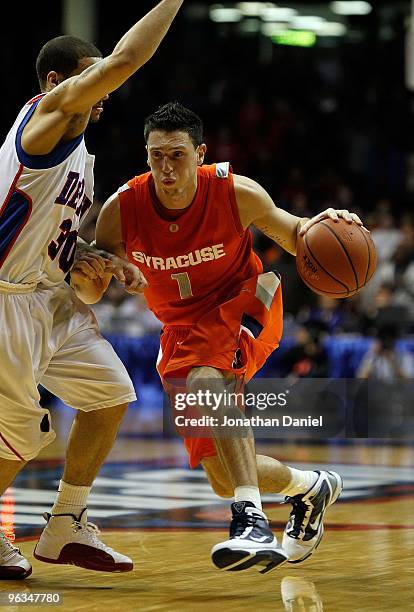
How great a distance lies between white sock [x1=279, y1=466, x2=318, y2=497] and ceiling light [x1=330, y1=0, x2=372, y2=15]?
1661 cm

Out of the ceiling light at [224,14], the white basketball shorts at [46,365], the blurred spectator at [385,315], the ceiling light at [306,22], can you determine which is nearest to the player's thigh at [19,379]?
the white basketball shorts at [46,365]

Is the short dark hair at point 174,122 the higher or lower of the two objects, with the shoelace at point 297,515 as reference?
higher

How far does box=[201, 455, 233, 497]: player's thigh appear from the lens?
4789 mm

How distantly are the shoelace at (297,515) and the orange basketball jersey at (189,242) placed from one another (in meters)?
0.90

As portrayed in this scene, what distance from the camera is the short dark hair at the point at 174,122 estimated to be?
4668mm

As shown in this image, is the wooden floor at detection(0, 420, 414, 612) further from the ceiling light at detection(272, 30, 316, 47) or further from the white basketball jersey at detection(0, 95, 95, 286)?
the ceiling light at detection(272, 30, 316, 47)

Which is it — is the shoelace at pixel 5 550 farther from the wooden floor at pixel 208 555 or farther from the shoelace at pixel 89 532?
the shoelace at pixel 89 532

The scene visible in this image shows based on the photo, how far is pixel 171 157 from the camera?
468 cm

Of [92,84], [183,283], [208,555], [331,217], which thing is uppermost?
[92,84]

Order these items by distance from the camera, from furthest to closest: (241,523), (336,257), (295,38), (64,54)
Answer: (295,38), (336,257), (64,54), (241,523)

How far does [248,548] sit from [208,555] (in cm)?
98

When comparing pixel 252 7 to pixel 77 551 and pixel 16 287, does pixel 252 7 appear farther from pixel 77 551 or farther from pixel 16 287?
pixel 77 551

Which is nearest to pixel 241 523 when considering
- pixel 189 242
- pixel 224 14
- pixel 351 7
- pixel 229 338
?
pixel 229 338

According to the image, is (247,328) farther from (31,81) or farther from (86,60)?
(31,81)
